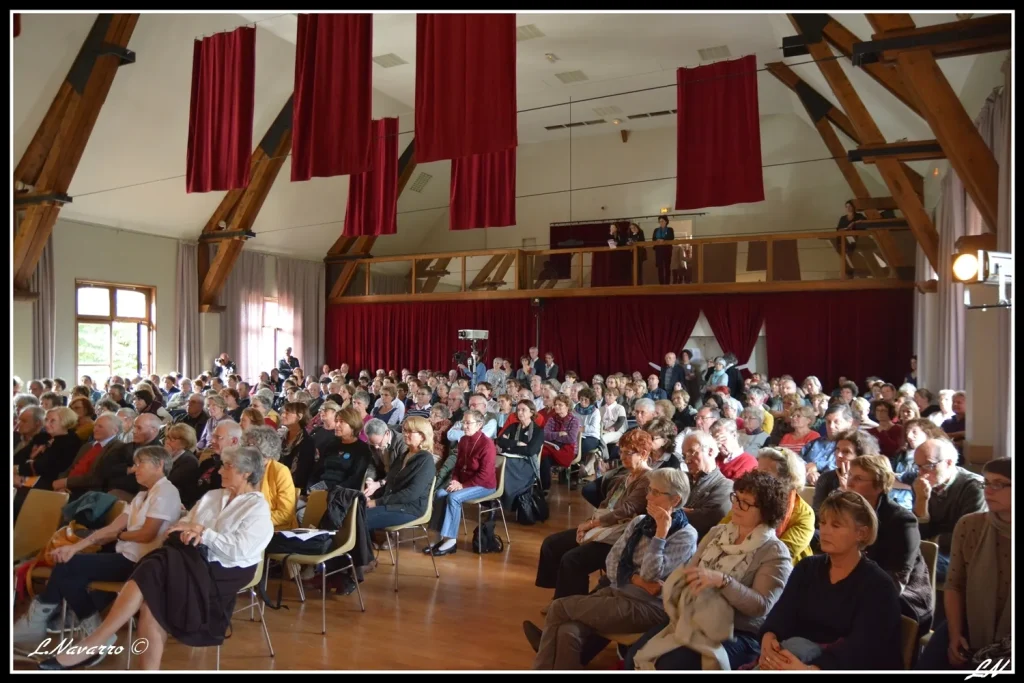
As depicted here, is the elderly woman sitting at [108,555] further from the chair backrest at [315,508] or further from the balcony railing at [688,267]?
the balcony railing at [688,267]

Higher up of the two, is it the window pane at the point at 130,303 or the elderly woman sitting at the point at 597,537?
the window pane at the point at 130,303

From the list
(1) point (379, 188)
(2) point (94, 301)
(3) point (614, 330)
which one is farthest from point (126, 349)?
(3) point (614, 330)

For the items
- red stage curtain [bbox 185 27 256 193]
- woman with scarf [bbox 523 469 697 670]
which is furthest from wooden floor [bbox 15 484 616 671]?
red stage curtain [bbox 185 27 256 193]

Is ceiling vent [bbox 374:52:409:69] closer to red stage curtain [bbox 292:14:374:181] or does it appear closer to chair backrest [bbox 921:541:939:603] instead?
red stage curtain [bbox 292:14:374:181]

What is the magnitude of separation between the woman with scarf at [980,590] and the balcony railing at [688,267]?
983cm

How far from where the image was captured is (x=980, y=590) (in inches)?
99.9

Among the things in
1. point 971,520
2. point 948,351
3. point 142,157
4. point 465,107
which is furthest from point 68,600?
point 142,157

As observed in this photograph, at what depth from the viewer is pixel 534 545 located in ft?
18.4

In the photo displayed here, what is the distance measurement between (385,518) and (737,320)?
394 inches

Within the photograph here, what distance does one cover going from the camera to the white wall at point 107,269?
467 inches

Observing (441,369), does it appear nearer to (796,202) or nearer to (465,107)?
(796,202)

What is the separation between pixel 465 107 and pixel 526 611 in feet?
12.9

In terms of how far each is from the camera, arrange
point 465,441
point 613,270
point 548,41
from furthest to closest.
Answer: point 613,270 < point 548,41 < point 465,441
